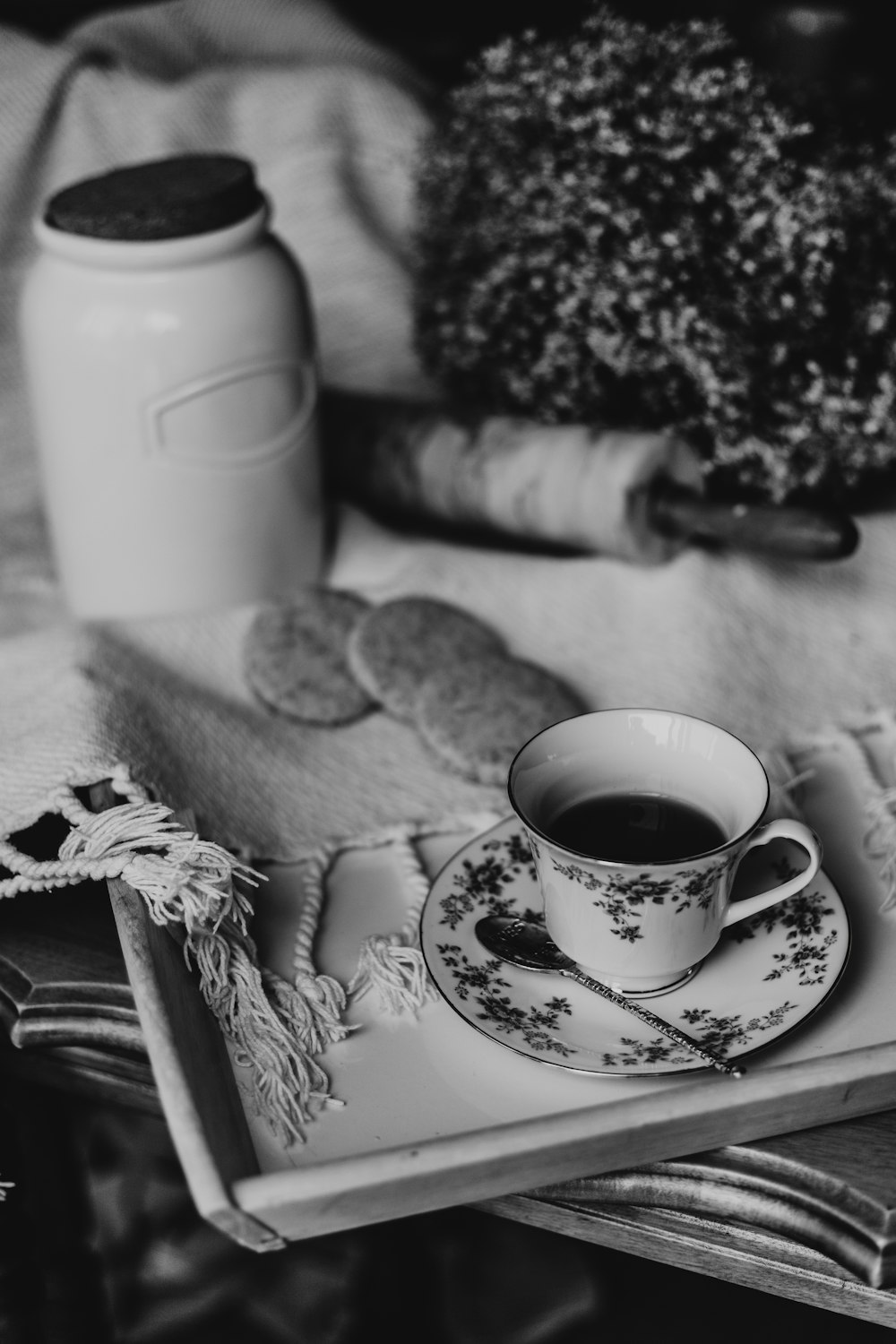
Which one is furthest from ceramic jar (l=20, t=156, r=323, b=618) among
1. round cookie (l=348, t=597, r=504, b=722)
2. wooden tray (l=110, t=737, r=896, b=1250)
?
wooden tray (l=110, t=737, r=896, b=1250)

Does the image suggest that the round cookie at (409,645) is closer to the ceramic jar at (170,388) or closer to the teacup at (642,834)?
the ceramic jar at (170,388)

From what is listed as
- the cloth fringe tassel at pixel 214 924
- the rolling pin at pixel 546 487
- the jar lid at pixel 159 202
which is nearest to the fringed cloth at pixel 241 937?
the cloth fringe tassel at pixel 214 924

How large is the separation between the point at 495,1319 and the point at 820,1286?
2.21 ft

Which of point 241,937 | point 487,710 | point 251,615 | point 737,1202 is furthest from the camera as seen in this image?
point 251,615

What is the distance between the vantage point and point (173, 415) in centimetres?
99

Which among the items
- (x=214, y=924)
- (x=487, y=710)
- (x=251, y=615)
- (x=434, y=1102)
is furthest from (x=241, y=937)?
(x=251, y=615)

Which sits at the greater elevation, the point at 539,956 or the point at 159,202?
the point at 159,202

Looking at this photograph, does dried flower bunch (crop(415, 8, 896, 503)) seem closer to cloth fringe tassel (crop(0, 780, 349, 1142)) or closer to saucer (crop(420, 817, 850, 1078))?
saucer (crop(420, 817, 850, 1078))

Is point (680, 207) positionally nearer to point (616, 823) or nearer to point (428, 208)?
point (428, 208)

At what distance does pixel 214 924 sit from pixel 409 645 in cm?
32

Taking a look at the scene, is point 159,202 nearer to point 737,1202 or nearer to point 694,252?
point 694,252

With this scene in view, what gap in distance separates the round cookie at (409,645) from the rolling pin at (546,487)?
0.45ft

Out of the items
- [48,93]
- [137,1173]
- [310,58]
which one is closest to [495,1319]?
[137,1173]

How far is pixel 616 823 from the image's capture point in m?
0.68
